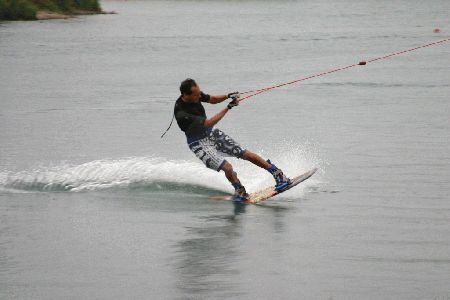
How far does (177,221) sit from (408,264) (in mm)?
3033

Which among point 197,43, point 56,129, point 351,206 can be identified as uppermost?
point 351,206

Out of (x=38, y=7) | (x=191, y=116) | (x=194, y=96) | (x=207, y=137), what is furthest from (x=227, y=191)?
(x=38, y=7)

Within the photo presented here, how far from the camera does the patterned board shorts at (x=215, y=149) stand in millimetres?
11586

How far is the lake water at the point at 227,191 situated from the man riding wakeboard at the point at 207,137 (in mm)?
441

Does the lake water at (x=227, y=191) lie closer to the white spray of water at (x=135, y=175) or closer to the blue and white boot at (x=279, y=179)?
the white spray of water at (x=135, y=175)

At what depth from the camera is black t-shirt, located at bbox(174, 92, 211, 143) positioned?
11.3m

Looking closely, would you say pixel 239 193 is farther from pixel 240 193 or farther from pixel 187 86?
pixel 187 86

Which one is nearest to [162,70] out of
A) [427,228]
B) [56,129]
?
[56,129]

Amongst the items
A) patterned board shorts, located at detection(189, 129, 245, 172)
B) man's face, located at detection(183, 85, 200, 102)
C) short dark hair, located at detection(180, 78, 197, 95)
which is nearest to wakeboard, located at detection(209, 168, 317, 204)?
patterned board shorts, located at detection(189, 129, 245, 172)

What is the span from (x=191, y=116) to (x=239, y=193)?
4.31ft

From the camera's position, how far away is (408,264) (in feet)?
30.3

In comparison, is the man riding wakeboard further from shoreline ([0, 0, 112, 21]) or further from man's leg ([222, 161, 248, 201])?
shoreline ([0, 0, 112, 21])

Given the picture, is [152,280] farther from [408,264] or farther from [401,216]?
[401,216]

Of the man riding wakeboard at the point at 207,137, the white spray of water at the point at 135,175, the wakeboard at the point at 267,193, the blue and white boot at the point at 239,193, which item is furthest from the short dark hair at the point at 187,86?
the white spray of water at the point at 135,175
